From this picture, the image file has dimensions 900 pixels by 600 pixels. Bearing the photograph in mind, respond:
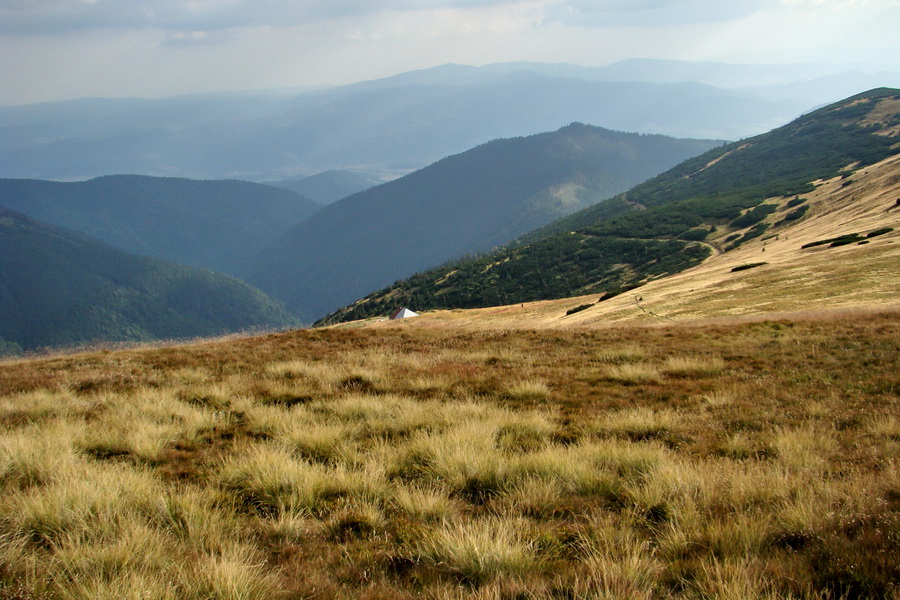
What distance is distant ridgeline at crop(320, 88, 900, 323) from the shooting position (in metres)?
95.5

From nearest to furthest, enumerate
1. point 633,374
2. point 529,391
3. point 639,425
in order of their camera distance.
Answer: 1. point 639,425
2. point 529,391
3. point 633,374

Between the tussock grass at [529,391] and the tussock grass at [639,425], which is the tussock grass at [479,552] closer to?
the tussock grass at [639,425]

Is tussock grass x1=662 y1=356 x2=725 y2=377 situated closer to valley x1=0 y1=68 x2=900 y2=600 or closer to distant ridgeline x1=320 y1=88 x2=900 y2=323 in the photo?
valley x1=0 y1=68 x2=900 y2=600

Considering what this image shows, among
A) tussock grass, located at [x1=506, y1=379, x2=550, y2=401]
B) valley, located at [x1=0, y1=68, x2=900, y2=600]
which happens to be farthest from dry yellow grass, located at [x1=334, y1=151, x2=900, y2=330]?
tussock grass, located at [x1=506, y1=379, x2=550, y2=401]

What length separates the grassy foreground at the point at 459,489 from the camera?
11.5 feet

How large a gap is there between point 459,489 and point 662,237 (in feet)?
382

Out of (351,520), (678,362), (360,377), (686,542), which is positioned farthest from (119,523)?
(678,362)

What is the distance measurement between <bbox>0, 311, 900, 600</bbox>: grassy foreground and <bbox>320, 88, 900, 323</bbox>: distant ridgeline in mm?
72451

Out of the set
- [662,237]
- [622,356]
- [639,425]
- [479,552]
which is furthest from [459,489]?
[662,237]

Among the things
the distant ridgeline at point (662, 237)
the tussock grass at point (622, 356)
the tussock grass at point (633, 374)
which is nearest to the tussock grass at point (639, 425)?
the tussock grass at point (633, 374)

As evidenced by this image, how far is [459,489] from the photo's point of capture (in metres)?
5.23

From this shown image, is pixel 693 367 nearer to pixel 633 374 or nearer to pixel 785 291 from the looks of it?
pixel 633 374

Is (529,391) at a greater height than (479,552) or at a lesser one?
lesser

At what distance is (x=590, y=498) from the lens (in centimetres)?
493
